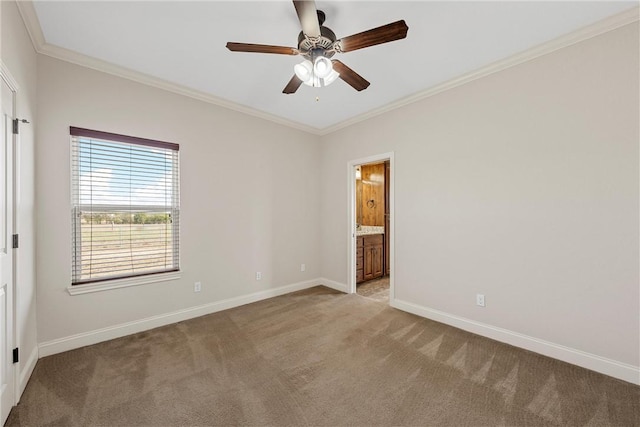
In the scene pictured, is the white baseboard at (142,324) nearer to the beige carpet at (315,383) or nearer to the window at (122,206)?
the beige carpet at (315,383)

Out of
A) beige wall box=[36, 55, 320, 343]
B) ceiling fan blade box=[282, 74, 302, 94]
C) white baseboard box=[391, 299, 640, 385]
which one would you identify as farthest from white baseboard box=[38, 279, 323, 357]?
ceiling fan blade box=[282, 74, 302, 94]

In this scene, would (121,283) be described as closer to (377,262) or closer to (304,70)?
(304,70)

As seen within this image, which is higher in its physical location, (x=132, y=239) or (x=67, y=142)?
(x=67, y=142)

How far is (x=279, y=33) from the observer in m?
2.19

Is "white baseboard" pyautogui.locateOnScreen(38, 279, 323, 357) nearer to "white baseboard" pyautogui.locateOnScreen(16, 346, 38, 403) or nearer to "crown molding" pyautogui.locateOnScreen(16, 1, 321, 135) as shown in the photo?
"white baseboard" pyautogui.locateOnScreen(16, 346, 38, 403)

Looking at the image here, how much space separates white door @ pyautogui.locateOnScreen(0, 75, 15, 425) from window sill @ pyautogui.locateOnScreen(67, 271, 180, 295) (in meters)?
0.74

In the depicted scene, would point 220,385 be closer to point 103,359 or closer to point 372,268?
point 103,359

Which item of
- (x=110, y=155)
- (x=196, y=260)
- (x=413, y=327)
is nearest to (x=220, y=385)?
(x=196, y=260)

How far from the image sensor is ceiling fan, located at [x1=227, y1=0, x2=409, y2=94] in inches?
63.8

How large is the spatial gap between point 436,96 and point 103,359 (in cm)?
421

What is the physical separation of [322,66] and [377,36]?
0.41 meters

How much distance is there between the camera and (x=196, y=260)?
10.6 feet

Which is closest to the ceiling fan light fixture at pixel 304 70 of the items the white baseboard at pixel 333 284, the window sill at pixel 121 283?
the window sill at pixel 121 283

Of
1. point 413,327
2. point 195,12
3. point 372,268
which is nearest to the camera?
point 195,12
